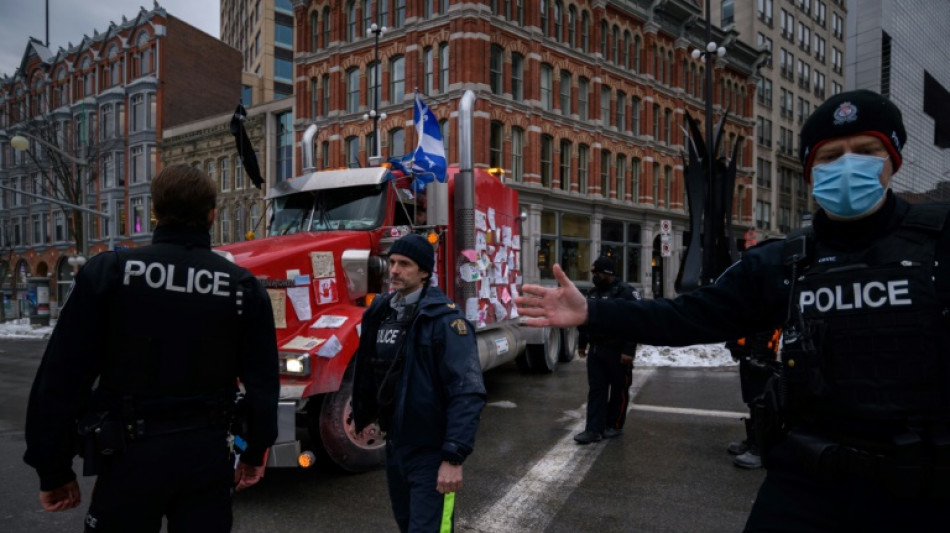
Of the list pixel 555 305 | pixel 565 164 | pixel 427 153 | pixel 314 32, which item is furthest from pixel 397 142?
pixel 555 305

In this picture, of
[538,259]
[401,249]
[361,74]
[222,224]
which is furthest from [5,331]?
[401,249]

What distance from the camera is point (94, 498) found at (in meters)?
2.10

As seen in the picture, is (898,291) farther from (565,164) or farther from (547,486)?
(565,164)

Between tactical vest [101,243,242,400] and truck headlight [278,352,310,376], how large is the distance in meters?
2.08

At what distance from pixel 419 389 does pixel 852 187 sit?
204cm

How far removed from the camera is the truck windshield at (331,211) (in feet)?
20.2

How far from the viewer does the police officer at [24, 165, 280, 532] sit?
2.08 m

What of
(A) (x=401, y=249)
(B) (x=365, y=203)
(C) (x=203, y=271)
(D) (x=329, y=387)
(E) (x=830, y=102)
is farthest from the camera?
(B) (x=365, y=203)

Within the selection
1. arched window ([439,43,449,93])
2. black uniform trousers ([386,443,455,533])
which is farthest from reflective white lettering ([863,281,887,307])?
arched window ([439,43,449,93])

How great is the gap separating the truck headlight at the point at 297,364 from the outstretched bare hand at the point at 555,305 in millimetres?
2740

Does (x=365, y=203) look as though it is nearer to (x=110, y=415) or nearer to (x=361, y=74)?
(x=110, y=415)

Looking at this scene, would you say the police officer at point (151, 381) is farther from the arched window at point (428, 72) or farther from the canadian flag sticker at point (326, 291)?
the arched window at point (428, 72)

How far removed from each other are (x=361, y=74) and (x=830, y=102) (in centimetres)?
2708

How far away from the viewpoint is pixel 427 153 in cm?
624
